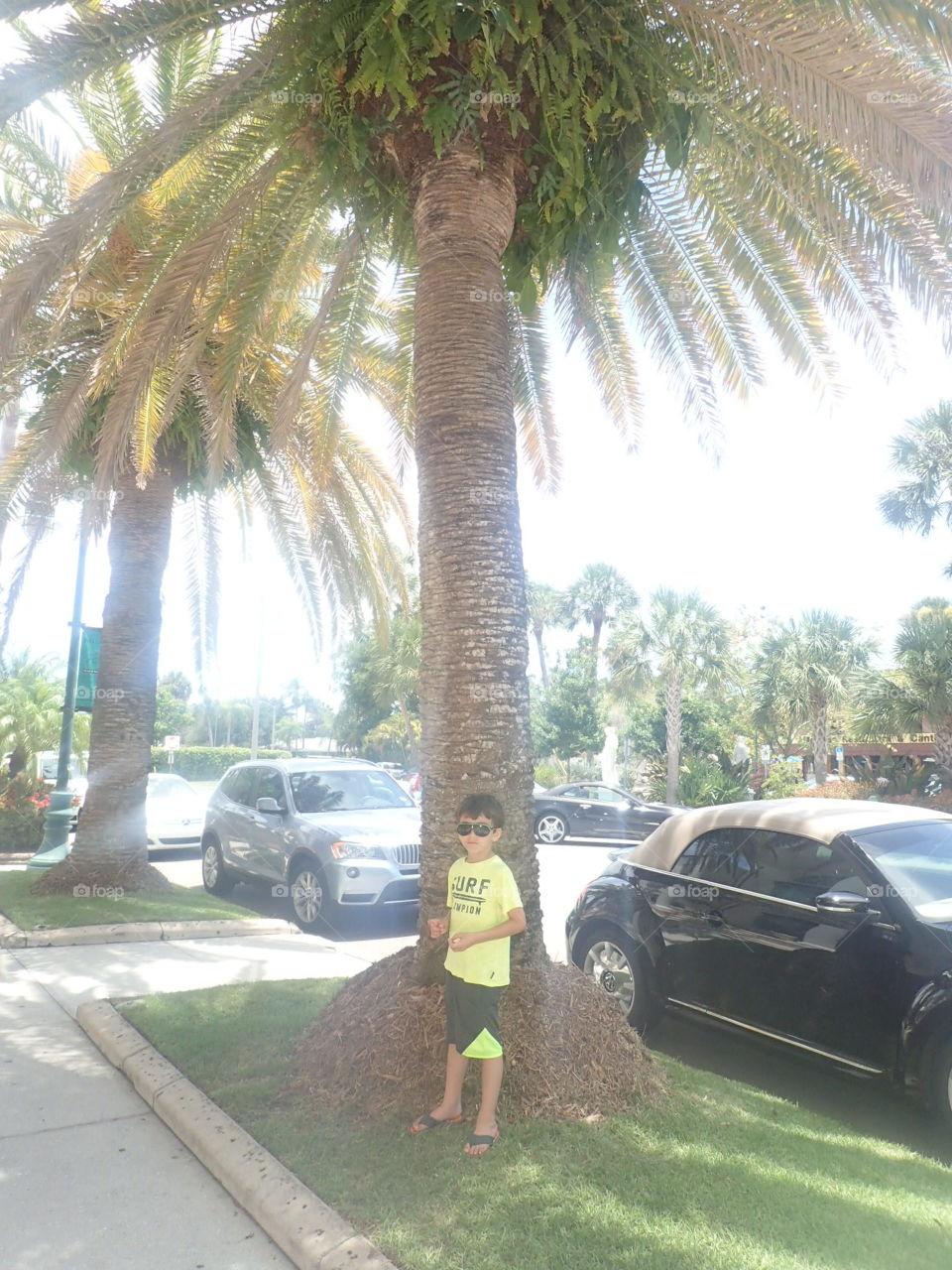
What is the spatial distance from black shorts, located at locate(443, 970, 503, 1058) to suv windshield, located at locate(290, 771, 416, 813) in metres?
6.91

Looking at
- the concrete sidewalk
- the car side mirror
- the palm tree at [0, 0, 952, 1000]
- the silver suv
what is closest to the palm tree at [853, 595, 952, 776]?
the silver suv

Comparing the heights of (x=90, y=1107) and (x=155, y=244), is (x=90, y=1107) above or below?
below

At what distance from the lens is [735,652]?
43.2 metres

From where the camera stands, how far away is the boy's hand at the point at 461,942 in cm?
394

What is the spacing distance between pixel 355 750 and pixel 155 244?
6081 cm

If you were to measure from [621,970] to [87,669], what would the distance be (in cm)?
942

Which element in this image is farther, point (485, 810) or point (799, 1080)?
point (799, 1080)

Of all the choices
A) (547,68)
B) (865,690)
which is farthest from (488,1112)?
(865,690)

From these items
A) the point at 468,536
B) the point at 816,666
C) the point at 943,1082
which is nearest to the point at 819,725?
the point at 816,666

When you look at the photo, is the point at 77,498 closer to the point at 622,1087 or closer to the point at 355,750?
the point at 622,1087

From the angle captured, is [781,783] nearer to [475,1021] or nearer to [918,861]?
[918,861]

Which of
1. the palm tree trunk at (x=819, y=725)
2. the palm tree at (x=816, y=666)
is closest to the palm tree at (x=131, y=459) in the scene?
the palm tree at (x=816, y=666)

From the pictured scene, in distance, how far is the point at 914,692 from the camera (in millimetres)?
22609

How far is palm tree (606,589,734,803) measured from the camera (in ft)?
A: 118
